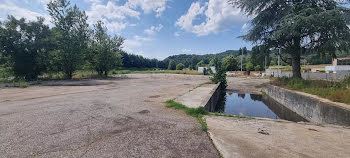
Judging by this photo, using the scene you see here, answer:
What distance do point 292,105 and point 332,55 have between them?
4907 mm

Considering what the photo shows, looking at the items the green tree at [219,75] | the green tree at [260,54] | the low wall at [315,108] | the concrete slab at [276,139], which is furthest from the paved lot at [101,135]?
the green tree at [219,75]

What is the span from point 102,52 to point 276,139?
2464 centimetres

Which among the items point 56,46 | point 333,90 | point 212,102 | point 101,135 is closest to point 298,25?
point 333,90

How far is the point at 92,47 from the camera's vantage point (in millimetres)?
22734

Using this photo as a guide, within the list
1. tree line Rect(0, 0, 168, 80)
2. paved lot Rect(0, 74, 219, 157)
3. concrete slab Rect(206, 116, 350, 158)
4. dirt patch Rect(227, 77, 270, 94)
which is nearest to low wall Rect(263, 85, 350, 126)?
concrete slab Rect(206, 116, 350, 158)

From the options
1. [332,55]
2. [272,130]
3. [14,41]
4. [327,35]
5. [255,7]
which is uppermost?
[255,7]

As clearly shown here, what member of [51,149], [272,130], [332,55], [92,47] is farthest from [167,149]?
[92,47]

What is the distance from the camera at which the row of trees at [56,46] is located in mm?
14617

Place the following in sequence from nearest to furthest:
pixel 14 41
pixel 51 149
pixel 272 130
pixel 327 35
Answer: pixel 51 149 → pixel 272 130 → pixel 327 35 → pixel 14 41

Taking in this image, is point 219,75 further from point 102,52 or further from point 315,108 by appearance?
point 102,52

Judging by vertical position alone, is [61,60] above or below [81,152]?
above

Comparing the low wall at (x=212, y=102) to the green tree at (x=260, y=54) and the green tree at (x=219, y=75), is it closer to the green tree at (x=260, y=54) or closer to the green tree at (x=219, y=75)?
the green tree at (x=219, y=75)

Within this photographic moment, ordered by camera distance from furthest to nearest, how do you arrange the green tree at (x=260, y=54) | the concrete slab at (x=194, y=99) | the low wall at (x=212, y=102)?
the green tree at (x=260, y=54) < the low wall at (x=212, y=102) < the concrete slab at (x=194, y=99)

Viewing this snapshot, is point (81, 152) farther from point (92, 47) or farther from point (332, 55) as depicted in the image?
point (92, 47)
